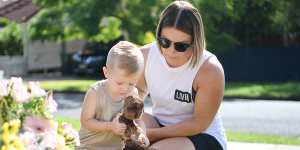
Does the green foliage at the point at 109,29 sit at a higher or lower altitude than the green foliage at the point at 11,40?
higher

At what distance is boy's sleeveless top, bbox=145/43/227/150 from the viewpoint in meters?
4.41

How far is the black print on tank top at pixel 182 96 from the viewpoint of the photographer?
4.41 metres

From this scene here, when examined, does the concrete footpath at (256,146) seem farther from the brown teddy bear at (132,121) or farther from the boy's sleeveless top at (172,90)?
the brown teddy bear at (132,121)

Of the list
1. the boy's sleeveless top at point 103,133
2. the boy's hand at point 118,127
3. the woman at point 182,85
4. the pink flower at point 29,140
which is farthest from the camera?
the woman at point 182,85

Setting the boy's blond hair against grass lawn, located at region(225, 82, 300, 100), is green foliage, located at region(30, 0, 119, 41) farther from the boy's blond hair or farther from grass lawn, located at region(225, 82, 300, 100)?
the boy's blond hair

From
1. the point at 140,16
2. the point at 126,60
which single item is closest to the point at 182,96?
the point at 126,60

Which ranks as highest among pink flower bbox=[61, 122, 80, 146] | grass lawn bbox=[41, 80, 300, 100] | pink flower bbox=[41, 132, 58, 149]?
pink flower bbox=[41, 132, 58, 149]

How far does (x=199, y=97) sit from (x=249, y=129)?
24.5ft

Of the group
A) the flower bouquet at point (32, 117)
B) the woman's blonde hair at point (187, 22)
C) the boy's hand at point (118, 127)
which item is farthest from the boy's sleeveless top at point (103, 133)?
the flower bouquet at point (32, 117)

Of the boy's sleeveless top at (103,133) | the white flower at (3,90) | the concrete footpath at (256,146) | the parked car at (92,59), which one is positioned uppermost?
the white flower at (3,90)

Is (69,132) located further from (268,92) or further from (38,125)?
(268,92)

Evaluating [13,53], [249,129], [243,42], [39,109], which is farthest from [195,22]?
[13,53]


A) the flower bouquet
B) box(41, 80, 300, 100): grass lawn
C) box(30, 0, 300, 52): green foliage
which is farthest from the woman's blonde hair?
box(30, 0, 300, 52): green foliage

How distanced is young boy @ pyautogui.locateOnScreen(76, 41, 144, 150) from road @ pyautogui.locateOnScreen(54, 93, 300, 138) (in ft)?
23.1
